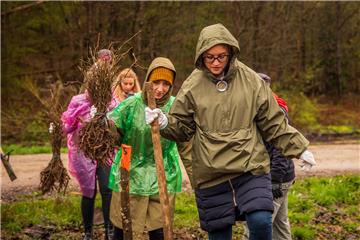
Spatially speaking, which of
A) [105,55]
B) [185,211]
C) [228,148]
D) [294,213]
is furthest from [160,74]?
[294,213]

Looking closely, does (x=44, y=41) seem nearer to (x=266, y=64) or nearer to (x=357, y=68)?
(x=266, y=64)

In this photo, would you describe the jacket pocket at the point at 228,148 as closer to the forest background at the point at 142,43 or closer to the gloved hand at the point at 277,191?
the gloved hand at the point at 277,191

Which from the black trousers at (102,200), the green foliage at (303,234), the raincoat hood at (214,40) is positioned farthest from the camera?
the green foliage at (303,234)

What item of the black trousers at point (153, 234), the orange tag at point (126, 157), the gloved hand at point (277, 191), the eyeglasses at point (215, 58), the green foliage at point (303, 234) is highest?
the eyeglasses at point (215, 58)

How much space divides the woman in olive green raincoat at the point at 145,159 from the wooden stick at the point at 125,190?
0.85 feet

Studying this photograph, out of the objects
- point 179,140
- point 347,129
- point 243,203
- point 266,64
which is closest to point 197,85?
point 179,140

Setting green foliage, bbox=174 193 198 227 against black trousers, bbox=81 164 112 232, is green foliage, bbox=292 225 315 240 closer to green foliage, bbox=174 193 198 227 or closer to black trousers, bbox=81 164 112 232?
green foliage, bbox=174 193 198 227

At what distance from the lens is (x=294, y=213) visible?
25.5ft

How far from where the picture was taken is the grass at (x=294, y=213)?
7121 mm

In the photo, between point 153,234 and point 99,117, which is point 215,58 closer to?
point 99,117

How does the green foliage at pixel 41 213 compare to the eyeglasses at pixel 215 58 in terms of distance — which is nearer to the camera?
the eyeglasses at pixel 215 58

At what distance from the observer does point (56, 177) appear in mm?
6895

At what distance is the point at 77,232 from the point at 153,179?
2300 mm

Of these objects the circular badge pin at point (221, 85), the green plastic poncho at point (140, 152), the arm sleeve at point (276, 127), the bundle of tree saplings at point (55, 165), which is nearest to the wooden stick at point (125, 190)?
the green plastic poncho at point (140, 152)
